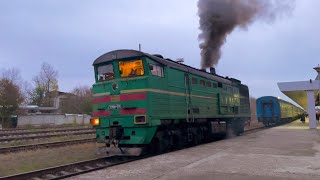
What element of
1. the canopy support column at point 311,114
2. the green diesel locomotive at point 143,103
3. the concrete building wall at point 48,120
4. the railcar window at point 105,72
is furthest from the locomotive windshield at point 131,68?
the concrete building wall at point 48,120

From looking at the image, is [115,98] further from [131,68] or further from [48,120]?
[48,120]

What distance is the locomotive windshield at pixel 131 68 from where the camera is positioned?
13.4 m

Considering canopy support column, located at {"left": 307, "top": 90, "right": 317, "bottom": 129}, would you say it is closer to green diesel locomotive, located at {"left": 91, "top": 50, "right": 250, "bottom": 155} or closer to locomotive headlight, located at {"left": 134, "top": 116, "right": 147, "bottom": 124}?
green diesel locomotive, located at {"left": 91, "top": 50, "right": 250, "bottom": 155}

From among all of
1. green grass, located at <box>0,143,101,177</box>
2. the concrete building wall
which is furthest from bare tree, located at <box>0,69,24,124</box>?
green grass, located at <box>0,143,101,177</box>

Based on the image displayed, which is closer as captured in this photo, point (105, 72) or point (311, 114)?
point (105, 72)

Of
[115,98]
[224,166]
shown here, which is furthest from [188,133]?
[224,166]

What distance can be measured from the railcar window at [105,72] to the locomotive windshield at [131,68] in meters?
0.54

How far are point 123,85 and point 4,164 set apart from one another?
16.2 ft

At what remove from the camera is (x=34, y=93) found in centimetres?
7812

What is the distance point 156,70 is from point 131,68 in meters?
0.97

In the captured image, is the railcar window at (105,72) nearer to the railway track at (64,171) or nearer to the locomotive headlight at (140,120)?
the locomotive headlight at (140,120)

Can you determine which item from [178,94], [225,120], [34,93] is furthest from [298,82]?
[34,93]

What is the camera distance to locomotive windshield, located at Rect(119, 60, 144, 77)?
13445 millimetres

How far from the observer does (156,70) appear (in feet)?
45.6
